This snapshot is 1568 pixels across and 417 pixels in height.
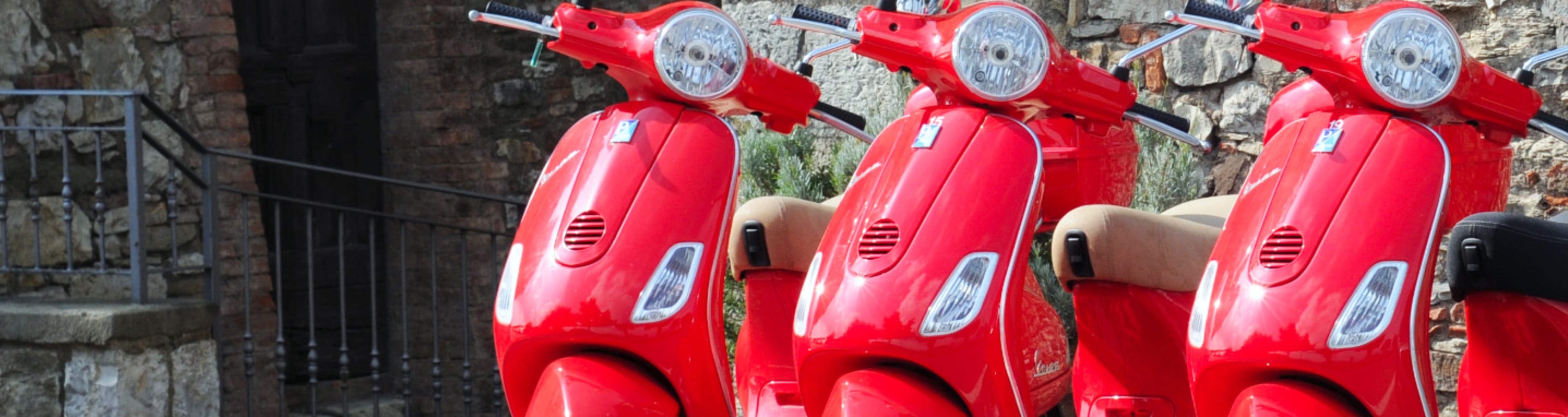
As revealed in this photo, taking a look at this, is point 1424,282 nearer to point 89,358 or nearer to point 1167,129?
point 1167,129

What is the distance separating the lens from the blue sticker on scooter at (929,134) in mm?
2387

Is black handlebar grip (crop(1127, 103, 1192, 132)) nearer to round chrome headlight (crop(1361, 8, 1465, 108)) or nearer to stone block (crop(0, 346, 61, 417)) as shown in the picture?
round chrome headlight (crop(1361, 8, 1465, 108))

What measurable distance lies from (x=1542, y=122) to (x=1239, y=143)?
1.36 m

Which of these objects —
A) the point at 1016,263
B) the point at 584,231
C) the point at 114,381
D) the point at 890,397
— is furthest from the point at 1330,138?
the point at 114,381

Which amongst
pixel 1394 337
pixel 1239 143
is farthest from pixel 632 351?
pixel 1239 143

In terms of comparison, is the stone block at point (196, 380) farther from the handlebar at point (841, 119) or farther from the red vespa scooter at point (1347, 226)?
the red vespa scooter at point (1347, 226)

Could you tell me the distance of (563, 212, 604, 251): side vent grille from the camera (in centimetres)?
251

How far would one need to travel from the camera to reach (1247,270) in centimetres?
218

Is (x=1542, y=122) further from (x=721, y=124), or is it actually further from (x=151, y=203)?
(x=151, y=203)

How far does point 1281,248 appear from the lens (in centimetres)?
217

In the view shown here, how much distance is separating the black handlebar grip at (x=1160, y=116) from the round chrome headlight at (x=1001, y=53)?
0.21 metres

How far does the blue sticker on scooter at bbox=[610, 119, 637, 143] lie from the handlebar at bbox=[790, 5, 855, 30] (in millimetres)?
315

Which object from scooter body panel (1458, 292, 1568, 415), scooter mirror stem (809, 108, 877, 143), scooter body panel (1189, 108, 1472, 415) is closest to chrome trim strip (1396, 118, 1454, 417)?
scooter body panel (1189, 108, 1472, 415)

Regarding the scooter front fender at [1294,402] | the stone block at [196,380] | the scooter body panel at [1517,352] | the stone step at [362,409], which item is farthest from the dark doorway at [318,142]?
the scooter body panel at [1517,352]
